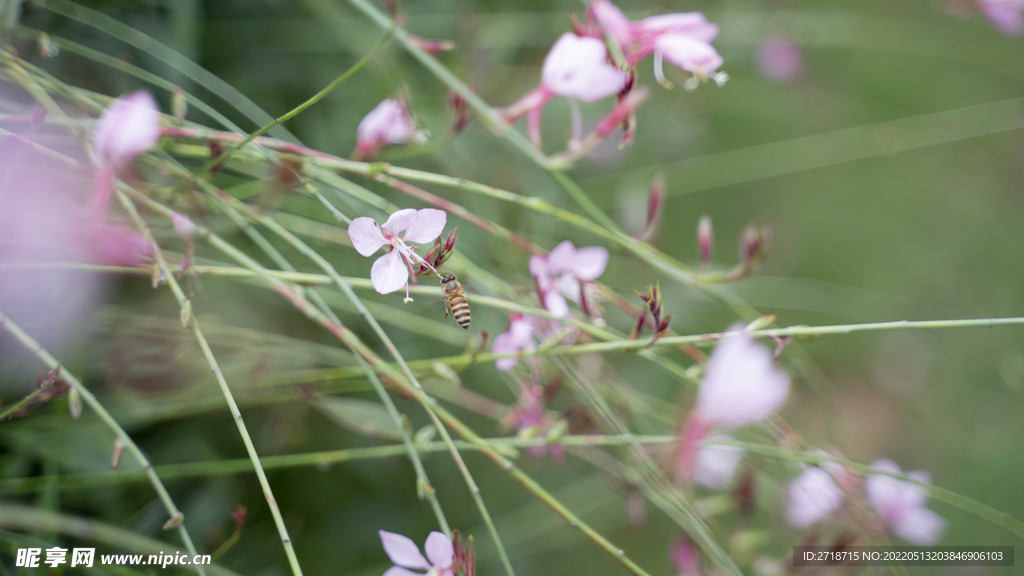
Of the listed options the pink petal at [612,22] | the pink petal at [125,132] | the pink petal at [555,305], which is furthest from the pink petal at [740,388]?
the pink petal at [125,132]

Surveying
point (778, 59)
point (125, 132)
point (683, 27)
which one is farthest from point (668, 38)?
point (778, 59)

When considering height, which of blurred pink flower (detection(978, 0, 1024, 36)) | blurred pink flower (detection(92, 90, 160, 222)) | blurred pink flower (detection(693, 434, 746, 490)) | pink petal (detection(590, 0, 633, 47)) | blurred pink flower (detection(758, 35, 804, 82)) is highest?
blurred pink flower (detection(758, 35, 804, 82))

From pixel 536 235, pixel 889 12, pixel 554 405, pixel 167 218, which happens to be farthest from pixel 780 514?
pixel 889 12

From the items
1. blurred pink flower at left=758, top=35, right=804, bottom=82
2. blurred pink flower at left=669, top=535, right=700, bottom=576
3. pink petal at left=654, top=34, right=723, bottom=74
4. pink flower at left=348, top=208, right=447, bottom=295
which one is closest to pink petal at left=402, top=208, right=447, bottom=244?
pink flower at left=348, top=208, right=447, bottom=295

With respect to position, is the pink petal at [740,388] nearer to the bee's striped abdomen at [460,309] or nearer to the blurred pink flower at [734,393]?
the blurred pink flower at [734,393]

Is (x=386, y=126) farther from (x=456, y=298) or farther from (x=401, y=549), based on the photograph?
(x=401, y=549)

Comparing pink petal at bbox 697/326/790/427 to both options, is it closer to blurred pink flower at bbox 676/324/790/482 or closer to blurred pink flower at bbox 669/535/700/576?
blurred pink flower at bbox 676/324/790/482

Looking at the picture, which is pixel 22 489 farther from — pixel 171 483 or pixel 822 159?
pixel 822 159
